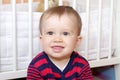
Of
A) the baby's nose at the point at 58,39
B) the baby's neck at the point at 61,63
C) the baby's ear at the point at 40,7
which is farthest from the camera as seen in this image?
the baby's ear at the point at 40,7

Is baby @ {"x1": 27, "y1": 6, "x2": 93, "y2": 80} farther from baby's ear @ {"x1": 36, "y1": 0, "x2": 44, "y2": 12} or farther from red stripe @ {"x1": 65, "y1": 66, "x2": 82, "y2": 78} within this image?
baby's ear @ {"x1": 36, "y1": 0, "x2": 44, "y2": 12}

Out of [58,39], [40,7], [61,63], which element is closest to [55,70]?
[61,63]

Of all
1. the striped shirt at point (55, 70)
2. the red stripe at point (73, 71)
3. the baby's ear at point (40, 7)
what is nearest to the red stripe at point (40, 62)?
the striped shirt at point (55, 70)

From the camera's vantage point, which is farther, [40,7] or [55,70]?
[40,7]

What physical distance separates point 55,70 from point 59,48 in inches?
5.1

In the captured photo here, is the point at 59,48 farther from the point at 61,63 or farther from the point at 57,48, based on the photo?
the point at 61,63

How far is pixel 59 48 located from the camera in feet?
3.51

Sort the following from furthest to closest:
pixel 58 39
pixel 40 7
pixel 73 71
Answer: pixel 40 7 < pixel 73 71 < pixel 58 39

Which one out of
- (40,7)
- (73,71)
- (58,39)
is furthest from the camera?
(40,7)

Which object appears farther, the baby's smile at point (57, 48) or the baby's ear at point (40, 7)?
the baby's ear at point (40, 7)

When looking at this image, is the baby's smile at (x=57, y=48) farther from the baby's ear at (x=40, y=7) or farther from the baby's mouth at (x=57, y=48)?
the baby's ear at (x=40, y=7)

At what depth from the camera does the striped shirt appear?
1.12 m

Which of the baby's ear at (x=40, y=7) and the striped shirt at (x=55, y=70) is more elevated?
the baby's ear at (x=40, y=7)

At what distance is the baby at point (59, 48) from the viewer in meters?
1.07
